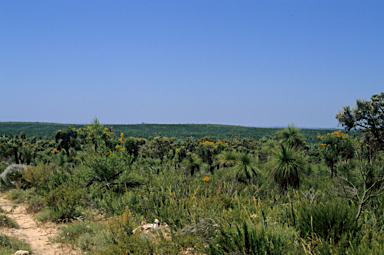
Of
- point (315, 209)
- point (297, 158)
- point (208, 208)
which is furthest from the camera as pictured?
point (297, 158)

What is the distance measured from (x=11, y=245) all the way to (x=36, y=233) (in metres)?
0.89

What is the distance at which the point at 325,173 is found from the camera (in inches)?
543

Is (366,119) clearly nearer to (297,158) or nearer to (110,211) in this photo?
(297,158)

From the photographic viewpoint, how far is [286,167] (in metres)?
7.06

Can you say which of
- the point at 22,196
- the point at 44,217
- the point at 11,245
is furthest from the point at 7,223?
the point at 22,196

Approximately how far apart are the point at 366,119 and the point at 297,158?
9.60 m

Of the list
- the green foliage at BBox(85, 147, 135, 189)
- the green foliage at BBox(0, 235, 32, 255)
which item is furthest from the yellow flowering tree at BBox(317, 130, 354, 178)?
the green foliage at BBox(0, 235, 32, 255)

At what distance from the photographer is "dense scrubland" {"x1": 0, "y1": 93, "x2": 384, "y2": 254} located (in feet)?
11.6

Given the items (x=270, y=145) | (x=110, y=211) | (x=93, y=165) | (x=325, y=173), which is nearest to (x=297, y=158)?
(x=270, y=145)

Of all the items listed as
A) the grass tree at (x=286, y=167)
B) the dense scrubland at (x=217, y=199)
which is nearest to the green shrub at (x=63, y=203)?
the dense scrubland at (x=217, y=199)

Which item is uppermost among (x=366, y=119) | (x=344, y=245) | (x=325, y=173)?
(x=366, y=119)

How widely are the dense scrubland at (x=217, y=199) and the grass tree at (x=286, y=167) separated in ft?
0.10

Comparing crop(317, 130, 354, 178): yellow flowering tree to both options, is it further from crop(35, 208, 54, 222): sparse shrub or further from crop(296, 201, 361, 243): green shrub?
crop(35, 208, 54, 222): sparse shrub

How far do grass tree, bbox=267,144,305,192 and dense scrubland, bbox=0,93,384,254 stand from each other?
0.03m
